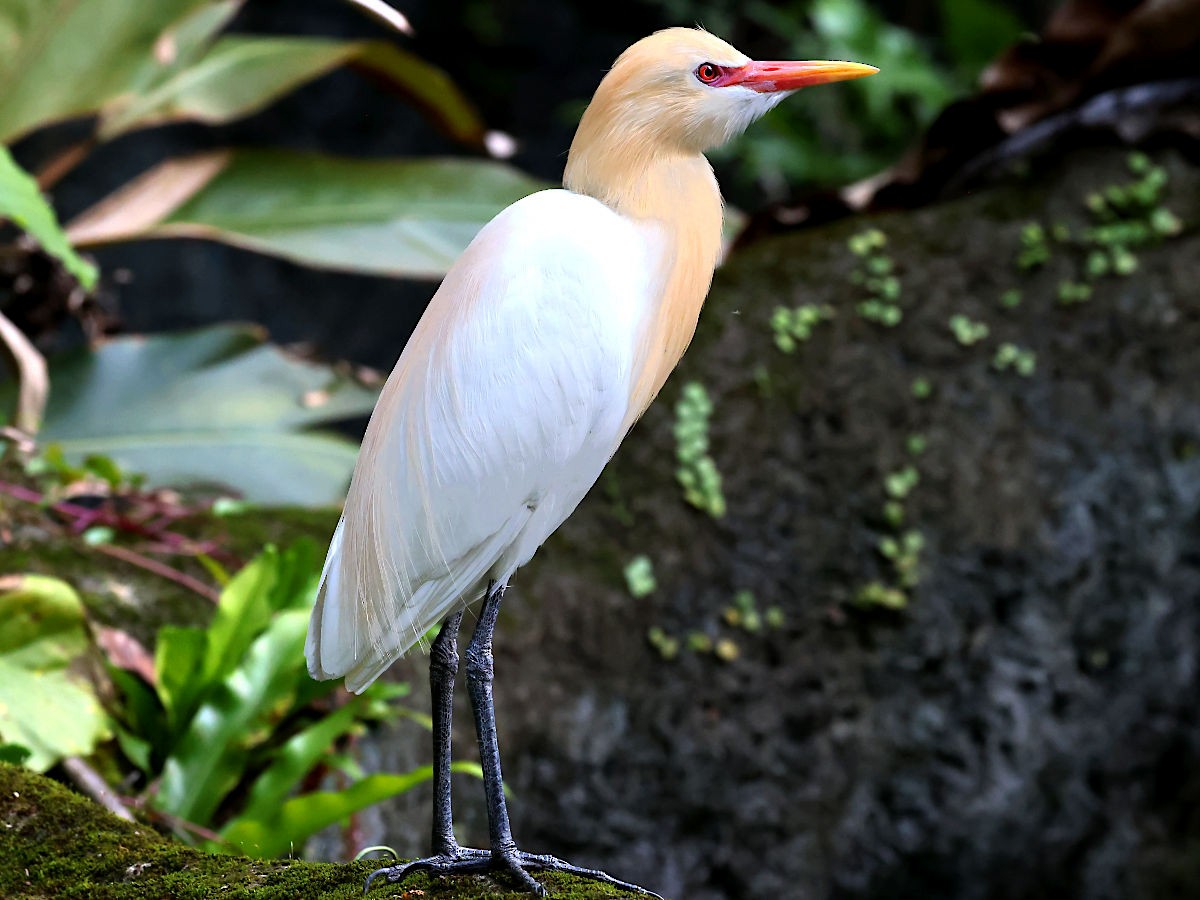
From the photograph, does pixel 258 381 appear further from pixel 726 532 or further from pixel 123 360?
pixel 726 532

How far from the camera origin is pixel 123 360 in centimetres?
286

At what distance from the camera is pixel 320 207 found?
307cm

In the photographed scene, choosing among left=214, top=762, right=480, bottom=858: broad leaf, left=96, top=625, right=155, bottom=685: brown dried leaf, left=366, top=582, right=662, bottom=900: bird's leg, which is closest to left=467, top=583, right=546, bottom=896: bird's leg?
left=366, top=582, right=662, bottom=900: bird's leg

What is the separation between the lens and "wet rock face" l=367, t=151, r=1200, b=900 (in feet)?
8.03

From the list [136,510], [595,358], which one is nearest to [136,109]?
[136,510]

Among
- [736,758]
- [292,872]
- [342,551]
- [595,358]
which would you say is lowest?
[736,758]

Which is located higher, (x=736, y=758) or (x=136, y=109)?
(x=136, y=109)

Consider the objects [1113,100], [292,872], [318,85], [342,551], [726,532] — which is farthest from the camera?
[318,85]

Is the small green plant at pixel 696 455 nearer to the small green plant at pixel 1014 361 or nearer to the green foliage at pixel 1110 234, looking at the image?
the small green plant at pixel 1014 361

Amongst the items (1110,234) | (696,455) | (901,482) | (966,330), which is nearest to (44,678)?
(696,455)

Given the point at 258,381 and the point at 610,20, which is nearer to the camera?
the point at 258,381

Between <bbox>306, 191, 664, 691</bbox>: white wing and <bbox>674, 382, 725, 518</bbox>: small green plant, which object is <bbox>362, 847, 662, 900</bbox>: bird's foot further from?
<bbox>674, 382, 725, 518</bbox>: small green plant

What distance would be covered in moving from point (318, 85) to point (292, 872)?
4.96 meters

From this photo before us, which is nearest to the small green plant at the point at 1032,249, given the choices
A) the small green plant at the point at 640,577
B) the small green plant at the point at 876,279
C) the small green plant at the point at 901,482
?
the small green plant at the point at 876,279
